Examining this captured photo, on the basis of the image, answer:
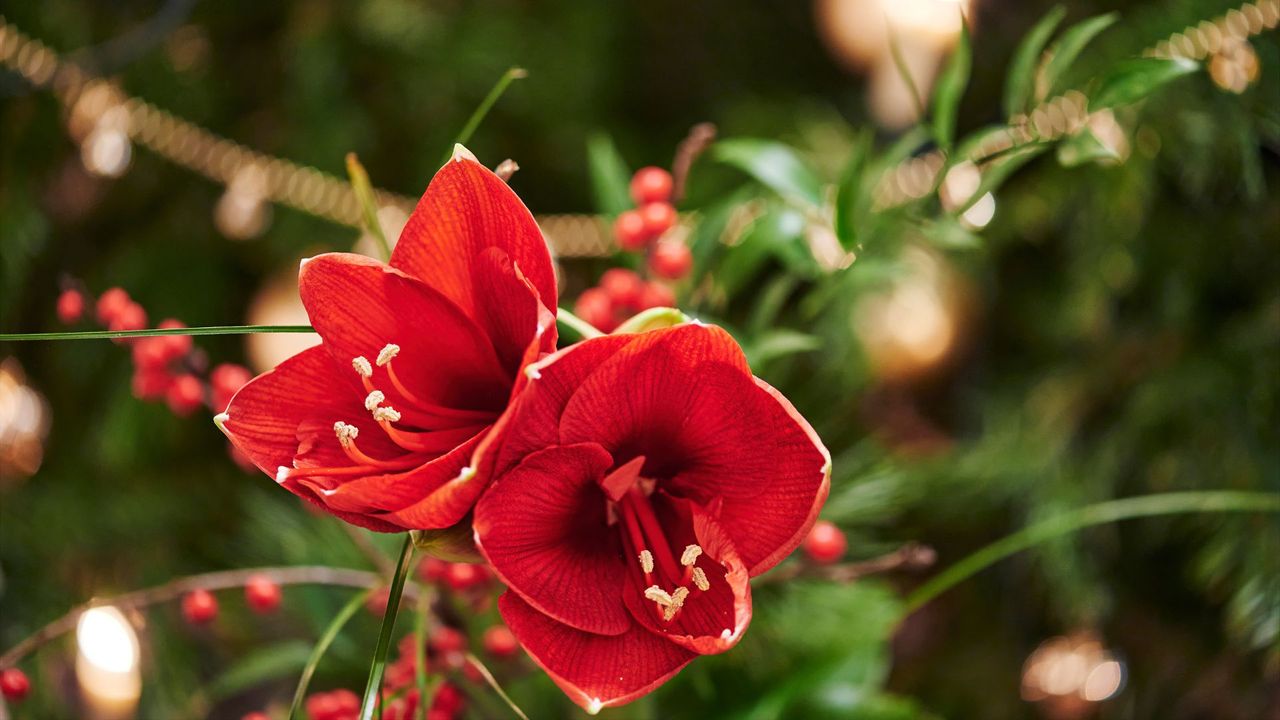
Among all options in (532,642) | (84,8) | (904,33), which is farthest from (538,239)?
(84,8)

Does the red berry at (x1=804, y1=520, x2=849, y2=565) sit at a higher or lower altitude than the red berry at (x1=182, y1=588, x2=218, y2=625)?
higher

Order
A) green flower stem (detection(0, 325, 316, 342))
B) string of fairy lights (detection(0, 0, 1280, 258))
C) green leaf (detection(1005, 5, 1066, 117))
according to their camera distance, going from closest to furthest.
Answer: green flower stem (detection(0, 325, 316, 342)) → green leaf (detection(1005, 5, 1066, 117)) → string of fairy lights (detection(0, 0, 1280, 258))

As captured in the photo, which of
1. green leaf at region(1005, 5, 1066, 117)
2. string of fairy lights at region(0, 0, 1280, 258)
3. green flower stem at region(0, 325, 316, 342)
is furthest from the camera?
string of fairy lights at region(0, 0, 1280, 258)

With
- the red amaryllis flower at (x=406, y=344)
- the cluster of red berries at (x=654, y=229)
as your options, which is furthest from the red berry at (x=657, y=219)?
the red amaryllis flower at (x=406, y=344)

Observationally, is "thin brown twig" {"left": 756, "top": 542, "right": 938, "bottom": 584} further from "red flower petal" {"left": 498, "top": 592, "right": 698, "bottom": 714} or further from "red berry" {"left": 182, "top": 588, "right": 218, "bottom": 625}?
"red berry" {"left": 182, "top": 588, "right": 218, "bottom": 625}

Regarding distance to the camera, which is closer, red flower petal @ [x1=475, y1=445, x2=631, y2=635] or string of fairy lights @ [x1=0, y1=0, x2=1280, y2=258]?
red flower petal @ [x1=475, y1=445, x2=631, y2=635]

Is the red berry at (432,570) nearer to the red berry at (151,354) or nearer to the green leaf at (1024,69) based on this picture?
the red berry at (151,354)

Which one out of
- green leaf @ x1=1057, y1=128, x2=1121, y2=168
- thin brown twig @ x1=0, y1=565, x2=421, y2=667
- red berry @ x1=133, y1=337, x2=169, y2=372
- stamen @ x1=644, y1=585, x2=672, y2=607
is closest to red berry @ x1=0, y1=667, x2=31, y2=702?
thin brown twig @ x1=0, y1=565, x2=421, y2=667

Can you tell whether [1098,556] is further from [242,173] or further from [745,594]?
[242,173]

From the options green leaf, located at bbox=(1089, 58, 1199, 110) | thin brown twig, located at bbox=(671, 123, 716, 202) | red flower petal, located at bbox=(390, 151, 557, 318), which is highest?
green leaf, located at bbox=(1089, 58, 1199, 110)
